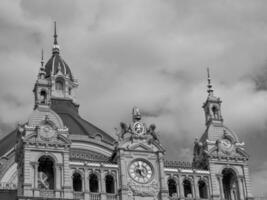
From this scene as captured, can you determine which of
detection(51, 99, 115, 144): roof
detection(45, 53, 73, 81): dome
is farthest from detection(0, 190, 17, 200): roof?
detection(45, 53, 73, 81): dome

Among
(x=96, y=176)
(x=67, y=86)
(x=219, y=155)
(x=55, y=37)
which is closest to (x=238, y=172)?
(x=219, y=155)

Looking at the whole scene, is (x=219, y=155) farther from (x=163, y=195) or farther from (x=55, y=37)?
(x=55, y=37)

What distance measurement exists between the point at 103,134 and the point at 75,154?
8.75 meters

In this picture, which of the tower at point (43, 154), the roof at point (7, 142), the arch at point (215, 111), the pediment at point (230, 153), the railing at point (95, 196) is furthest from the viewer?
the roof at point (7, 142)

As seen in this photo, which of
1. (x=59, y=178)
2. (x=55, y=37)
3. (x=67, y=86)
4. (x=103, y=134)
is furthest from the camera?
(x=55, y=37)

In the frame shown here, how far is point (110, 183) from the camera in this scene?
63688 mm

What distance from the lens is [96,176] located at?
2475 inches

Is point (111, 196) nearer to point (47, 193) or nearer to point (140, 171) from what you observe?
point (140, 171)

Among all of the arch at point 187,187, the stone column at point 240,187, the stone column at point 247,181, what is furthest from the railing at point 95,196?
the stone column at point 247,181

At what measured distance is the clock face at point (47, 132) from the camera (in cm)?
6300

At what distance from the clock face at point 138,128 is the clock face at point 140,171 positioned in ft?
8.40

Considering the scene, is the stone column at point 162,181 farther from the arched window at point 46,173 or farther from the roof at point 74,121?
the roof at point 74,121

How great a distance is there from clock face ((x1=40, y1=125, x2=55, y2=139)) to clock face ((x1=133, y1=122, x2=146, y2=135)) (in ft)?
23.3

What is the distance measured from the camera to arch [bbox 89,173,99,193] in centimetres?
6297
